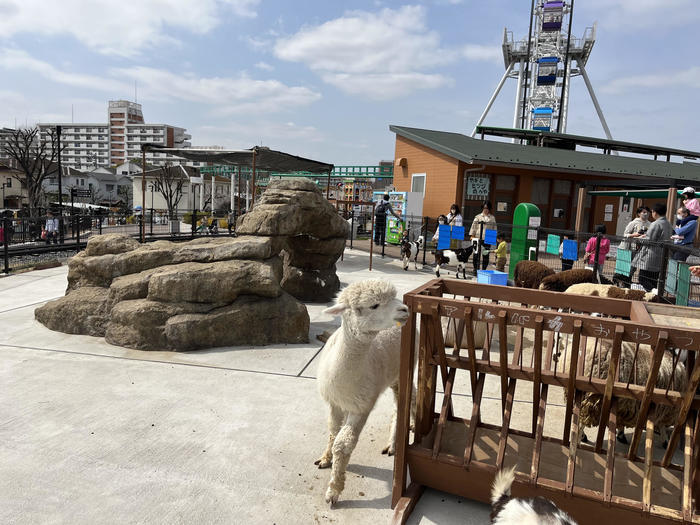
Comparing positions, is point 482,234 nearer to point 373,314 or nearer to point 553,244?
point 553,244

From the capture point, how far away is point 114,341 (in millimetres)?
5887

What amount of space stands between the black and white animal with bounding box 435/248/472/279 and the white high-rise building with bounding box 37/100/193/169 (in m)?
124

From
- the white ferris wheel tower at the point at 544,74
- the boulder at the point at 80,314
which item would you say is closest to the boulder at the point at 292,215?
the boulder at the point at 80,314

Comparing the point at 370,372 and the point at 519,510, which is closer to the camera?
the point at 519,510

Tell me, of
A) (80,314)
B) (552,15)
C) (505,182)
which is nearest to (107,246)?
(80,314)

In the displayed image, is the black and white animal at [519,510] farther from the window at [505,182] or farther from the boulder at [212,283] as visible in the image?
the window at [505,182]

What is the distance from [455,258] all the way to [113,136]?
140502 mm

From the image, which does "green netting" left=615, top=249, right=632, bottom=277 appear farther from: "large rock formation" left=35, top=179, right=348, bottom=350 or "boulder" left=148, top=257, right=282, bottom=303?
"boulder" left=148, top=257, right=282, bottom=303

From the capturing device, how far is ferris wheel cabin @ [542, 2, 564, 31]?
149ft

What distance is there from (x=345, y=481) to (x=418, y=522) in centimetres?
58

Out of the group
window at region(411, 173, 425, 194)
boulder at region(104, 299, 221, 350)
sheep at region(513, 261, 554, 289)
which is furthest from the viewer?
window at region(411, 173, 425, 194)

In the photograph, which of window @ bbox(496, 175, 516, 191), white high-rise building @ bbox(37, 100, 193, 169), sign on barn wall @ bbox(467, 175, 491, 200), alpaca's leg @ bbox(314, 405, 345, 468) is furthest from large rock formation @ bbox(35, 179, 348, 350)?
white high-rise building @ bbox(37, 100, 193, 169)

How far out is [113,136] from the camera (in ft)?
423

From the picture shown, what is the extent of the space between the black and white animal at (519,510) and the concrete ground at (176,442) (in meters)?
0.48
